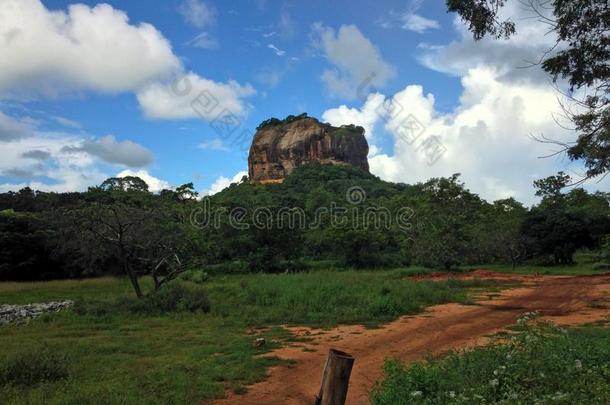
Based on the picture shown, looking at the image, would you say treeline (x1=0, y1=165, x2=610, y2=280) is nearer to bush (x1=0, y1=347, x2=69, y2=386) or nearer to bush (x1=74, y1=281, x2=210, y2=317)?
bush (x1=74, y1=281, x2=210, y2=317)

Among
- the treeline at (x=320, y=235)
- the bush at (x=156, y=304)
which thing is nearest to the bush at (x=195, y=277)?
the treeline at (x=320, y=235)

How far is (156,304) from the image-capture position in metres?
15.3

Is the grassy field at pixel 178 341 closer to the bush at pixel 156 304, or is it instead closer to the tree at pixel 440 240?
the bush at pixel 156 304

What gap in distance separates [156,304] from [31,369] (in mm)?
8131

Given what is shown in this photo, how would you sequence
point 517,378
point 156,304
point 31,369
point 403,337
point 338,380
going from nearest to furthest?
1. point 338,380
2. point 517,378
3. point 31,369
4. point 403,337
5. point 156,304

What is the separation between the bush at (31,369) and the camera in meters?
6.97

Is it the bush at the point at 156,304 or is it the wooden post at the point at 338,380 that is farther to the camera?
the bush at the point at 156,304

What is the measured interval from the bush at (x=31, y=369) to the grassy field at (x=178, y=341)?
15 millimetres

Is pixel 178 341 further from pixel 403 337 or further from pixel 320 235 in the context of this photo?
pixel 320 235

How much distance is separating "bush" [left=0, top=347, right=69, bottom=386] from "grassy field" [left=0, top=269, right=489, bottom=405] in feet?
0.05

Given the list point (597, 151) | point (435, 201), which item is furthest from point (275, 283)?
point (435, 201)

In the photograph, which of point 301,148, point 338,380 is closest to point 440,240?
point 338,380

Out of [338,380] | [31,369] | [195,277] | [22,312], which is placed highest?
[338,380]

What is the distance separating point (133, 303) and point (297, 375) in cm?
954
